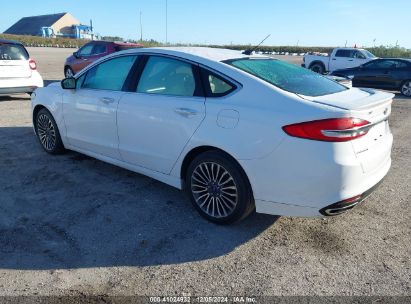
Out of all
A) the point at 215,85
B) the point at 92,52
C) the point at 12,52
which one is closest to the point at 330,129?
the point at 215,85

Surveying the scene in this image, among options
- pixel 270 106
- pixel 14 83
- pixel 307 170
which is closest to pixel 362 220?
pixel 307 170

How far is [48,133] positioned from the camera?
5680 millimetres

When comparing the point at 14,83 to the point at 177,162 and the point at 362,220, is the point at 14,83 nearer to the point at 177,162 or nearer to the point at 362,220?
the point at 177,162

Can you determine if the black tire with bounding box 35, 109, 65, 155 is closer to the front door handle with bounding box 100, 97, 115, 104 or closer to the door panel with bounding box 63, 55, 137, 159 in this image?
the door panel with bounding box 63, 55, 137, 159

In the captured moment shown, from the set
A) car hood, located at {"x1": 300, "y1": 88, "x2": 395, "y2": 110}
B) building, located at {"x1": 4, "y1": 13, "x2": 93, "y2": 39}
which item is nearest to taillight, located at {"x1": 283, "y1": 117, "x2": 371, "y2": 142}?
car hood, located at {"x1": 300, "y1": 88, "x2": 395, "y2": 110}

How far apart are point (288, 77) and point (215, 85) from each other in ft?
2.41

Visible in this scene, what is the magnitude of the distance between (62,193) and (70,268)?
5.04ft

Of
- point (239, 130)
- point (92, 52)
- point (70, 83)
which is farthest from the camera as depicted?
point (92, 52)

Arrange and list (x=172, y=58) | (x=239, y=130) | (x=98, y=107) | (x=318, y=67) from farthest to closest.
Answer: (x=318, y=67) < (x=98, y=107) < (x=172, y=58) < (x=239, y=130)

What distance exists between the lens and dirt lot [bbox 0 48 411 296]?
2.88 metres

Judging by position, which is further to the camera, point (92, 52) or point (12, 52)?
point (92, 52)

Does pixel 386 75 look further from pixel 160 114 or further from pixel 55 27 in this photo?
pixel 55 27

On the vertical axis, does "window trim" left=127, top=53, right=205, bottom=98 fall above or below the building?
below

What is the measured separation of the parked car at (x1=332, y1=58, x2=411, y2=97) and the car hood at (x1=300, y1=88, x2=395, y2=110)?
12230 millimetres
